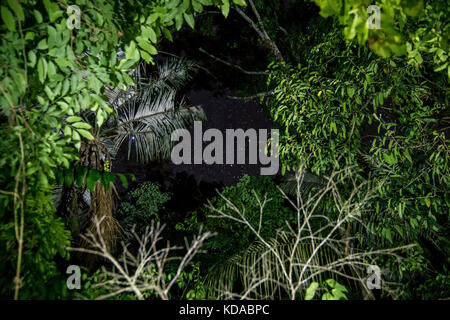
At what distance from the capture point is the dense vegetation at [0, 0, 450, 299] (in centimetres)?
161

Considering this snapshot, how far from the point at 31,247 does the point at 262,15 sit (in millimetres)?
5300

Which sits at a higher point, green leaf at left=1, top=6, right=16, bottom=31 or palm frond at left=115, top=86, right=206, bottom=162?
palm frond at left=115, top=86, right=206, bottom=162

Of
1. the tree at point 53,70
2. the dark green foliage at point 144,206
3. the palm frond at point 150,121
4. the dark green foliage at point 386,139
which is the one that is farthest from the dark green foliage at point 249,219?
the tree at point 53,70

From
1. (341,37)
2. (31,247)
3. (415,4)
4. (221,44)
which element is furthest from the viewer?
(221,44)

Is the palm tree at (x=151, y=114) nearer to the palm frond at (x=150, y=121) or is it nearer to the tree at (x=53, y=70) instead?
the palm frond at (x=150, y=121)

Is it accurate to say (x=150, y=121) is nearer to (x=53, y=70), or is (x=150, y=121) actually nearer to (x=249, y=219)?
(x=249, y=219)

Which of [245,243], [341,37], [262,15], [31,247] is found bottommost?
[245,243]

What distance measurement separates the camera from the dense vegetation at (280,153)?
63.2 inches

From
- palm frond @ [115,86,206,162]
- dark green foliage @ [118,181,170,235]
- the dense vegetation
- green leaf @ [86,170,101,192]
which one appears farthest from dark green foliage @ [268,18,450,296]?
dark green foliage @ [118,181,170,235]

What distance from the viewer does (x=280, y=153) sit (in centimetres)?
352

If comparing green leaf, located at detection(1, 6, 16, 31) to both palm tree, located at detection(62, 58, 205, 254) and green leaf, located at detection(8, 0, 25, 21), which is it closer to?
green leaf, located at detection(8, 0, 25, 21)

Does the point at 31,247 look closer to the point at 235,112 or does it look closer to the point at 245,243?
the point at 245,243
